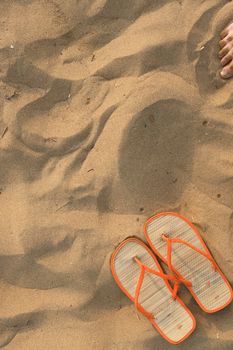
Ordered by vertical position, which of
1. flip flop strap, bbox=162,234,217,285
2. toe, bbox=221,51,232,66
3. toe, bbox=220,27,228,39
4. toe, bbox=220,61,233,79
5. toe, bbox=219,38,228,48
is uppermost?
toe, bbox=220,27,228,39

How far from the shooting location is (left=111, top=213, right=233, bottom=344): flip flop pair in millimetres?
1816

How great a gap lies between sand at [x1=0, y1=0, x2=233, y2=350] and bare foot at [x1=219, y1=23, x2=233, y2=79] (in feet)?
0.12

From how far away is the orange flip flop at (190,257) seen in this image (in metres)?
1.83

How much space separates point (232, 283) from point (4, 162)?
3.86 feet

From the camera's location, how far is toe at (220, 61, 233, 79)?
1.78 m

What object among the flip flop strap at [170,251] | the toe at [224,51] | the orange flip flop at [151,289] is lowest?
the orange flip flop at [151,289]

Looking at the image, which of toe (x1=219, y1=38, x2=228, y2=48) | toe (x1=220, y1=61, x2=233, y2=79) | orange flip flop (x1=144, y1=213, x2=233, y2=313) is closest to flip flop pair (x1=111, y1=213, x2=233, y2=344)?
orange flip flop (x1=144, y1=213, x2=233, y2=313)

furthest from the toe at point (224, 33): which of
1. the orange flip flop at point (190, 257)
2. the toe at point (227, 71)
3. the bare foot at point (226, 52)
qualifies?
the orange flip flop at point (190, 257)

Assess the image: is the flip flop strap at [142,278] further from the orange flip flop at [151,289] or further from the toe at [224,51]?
the toe at [224,51]

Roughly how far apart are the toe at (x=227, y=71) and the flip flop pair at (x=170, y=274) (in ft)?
2.18

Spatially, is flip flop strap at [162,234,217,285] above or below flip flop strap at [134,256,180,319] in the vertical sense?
above

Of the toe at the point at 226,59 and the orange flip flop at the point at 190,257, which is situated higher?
the toe at the point at 226,59

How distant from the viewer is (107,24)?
1.82 metres

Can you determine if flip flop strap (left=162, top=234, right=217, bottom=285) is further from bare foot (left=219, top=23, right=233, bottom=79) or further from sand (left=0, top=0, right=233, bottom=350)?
bare foot (left=219, top=23, right=233, bottom=79)
